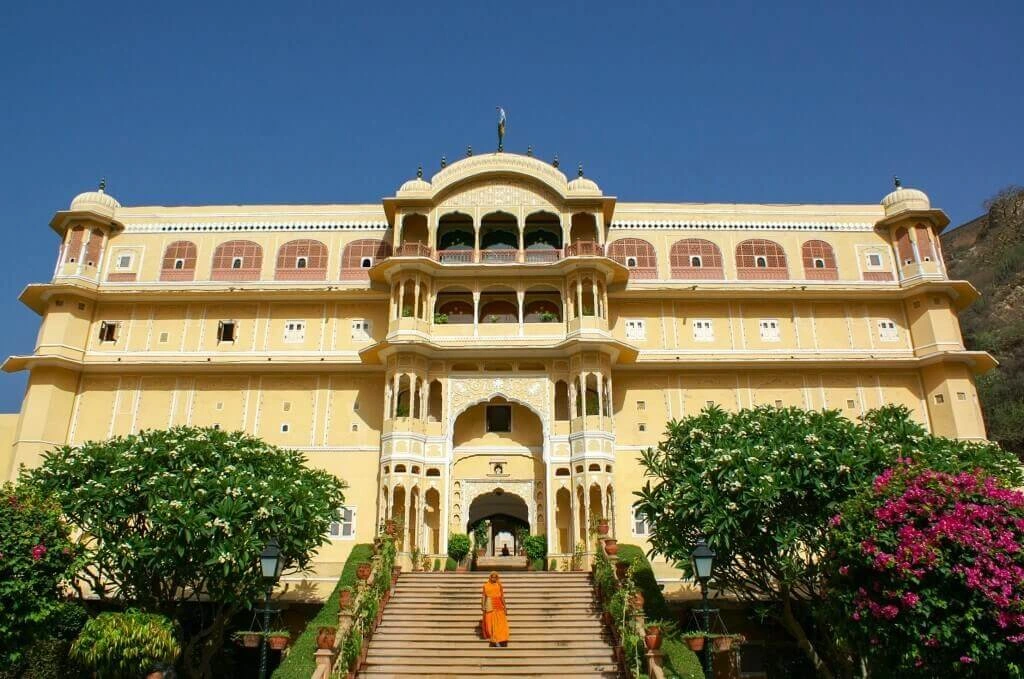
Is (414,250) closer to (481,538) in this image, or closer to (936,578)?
(481,538)

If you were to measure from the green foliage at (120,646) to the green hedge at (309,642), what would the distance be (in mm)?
2528

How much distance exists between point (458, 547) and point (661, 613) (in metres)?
7.58

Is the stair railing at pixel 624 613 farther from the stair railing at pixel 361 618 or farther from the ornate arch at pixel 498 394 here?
the ornate arch at pixel 498 394

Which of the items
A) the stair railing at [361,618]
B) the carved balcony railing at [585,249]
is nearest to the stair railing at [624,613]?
the stair railing at [361,618]

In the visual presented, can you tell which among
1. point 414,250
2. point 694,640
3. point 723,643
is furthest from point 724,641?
point 414,250

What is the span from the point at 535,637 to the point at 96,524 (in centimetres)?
976

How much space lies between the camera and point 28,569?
15.0 m

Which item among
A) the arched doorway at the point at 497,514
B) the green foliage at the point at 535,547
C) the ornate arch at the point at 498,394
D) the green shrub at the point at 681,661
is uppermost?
the ornate arch at the point at 498,394

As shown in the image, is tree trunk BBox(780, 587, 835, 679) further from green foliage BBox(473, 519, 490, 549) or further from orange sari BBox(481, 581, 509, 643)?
green foliage BBox(473, 519, 490, 549)

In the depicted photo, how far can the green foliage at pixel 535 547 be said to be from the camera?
23.2 metres

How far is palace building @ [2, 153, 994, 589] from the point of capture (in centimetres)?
2431

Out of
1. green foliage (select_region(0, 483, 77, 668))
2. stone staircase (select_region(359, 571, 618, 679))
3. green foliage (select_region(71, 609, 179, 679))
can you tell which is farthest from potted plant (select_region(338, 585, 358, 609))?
green foliage (select_region(0, 483, 77, 668))

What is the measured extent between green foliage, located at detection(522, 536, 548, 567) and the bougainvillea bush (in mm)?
11595

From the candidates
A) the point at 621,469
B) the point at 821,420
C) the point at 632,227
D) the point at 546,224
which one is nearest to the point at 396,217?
the point at 546,224
